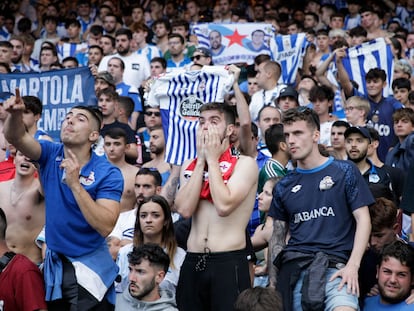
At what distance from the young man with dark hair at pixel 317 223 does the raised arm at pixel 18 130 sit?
72.4 inches

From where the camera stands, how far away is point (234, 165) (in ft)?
25.4

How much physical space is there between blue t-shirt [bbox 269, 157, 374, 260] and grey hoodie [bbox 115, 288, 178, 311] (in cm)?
139

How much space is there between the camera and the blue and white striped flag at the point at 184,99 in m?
9.80

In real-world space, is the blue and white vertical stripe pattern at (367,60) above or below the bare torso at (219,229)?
→ above

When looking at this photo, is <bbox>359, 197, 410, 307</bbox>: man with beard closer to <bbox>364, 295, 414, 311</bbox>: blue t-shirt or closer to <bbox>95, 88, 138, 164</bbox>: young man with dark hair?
<bbox>364, 295, 414, 311</bbox>: blue t-shirt

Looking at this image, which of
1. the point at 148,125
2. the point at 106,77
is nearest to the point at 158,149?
the point at 148,125

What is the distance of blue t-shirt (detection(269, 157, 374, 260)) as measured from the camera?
7.29m

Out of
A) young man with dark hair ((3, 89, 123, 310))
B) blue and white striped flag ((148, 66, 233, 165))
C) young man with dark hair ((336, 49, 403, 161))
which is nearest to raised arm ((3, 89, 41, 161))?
young man with dark hair ((3, 89, 123, 310))

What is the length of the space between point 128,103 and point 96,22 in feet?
22.2

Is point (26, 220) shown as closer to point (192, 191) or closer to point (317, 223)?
point (192, 191)

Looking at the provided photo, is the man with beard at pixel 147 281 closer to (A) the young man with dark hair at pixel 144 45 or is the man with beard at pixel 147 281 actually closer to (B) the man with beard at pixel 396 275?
(B) the man with beard at pixel 396 275

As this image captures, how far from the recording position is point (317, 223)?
24.0 feet

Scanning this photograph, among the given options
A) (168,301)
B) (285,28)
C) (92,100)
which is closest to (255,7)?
(285,28)

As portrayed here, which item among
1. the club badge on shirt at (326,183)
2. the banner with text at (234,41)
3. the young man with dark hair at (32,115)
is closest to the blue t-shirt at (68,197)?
the club badge on shirt at (326,183)
